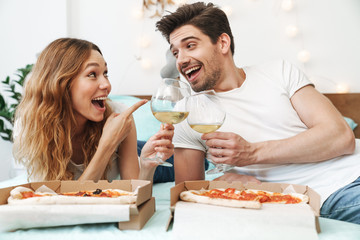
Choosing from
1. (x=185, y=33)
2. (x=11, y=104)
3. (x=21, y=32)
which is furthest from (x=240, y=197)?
(x=21, y=32)

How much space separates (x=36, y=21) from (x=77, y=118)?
1781mm

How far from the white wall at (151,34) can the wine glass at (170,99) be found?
179cm

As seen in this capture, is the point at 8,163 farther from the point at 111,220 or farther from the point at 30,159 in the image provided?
the point at 111,220

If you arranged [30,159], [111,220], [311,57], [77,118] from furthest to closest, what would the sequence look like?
[311,57]
[77,118]
[30,159]
[111,220]

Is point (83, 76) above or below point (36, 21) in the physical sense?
below

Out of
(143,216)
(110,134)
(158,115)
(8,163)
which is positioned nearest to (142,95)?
(8,163)

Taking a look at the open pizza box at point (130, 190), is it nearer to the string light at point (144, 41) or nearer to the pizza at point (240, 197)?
the pizza at point (240, 197)

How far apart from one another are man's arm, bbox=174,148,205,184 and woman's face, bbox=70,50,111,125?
0.39 m

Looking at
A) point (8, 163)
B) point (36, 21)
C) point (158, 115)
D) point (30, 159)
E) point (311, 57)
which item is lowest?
point (8, 163)

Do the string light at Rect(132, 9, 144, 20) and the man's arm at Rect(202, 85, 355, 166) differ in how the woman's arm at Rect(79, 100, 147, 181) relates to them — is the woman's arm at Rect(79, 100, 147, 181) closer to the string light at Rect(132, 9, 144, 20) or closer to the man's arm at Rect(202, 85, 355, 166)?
the man's arm at Rect(202, 85, 355, 166)

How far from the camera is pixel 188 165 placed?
1.41 metres

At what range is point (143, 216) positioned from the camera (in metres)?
0.74

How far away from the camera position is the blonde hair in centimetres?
130

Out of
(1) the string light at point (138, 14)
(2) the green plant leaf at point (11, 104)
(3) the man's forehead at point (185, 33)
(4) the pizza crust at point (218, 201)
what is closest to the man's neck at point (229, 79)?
(3) the man's forehead at point (185, 33)
